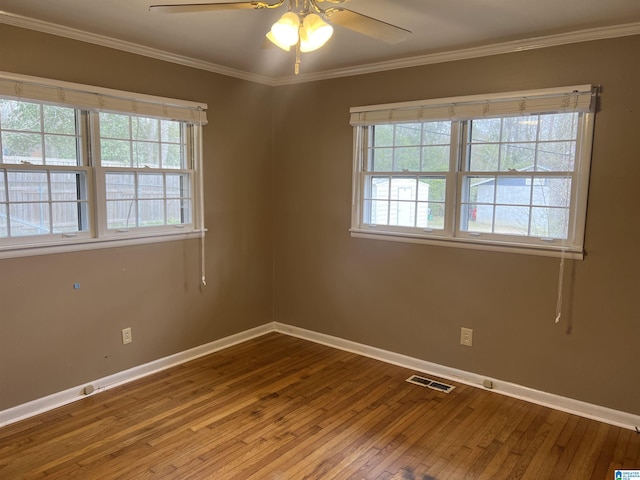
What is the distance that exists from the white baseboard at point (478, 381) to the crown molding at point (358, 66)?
7.57 feet

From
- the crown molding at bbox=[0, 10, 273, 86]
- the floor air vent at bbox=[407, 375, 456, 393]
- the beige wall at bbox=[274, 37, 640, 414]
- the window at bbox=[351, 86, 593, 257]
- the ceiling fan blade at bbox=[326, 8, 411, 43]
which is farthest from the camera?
the floor air vent at bbox=[407, 375, 456, 393]

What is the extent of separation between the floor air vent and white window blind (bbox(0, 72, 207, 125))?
2.60 meters

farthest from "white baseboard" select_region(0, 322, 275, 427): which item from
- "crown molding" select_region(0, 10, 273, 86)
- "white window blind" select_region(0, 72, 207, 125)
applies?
"crown molding" select_region(0, 10, 273, 86)

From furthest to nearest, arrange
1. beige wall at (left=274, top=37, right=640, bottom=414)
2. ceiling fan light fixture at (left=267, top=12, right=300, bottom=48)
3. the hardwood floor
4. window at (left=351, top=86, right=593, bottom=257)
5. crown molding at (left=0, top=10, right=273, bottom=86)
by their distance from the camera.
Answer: window at (left=351, top=86, right=593, bottom=257), beige wall at (left=274, top=37, right=640, bottom=414), crown molding at (left=0, top=10, right=273, bottom=86), the hardwood floor, ceiling fan light fixture at (left=267, top=12, right=300, bottom=48)

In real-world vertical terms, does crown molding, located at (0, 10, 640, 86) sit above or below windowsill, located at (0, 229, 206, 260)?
above

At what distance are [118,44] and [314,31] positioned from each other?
1.90 metres

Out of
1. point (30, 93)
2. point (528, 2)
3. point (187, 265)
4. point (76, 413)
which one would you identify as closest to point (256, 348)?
point (187, 265)

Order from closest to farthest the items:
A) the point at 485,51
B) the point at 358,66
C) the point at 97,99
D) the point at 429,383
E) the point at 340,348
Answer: the point at 97,99, the point at 485,51, the point at 429,383, the point at 358,66, the point at 340,348

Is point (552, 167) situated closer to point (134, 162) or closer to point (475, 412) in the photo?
point (475, 412)

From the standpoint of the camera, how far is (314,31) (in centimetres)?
196

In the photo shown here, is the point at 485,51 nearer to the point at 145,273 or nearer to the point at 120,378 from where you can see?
the point at 145,273

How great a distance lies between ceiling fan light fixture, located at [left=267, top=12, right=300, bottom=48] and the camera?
1910mm

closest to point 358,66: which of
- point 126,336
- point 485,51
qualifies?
point 485,51

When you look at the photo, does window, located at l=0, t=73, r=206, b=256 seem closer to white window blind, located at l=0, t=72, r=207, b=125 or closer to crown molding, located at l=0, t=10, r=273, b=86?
white window blind, located at l=0, t=72, r=207, b=125
